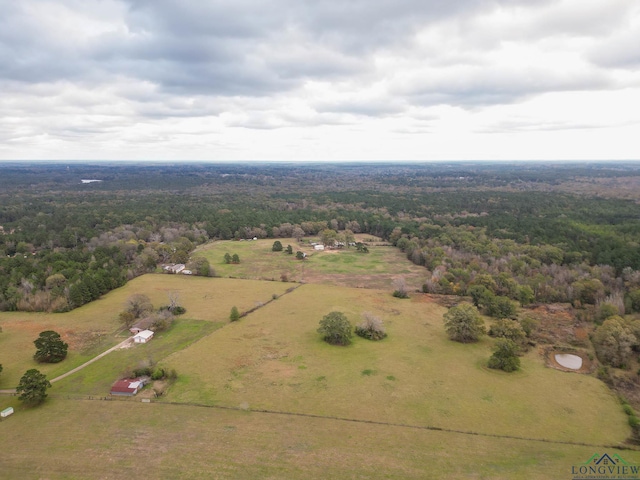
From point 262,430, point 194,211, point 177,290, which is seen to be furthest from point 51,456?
point 194,211

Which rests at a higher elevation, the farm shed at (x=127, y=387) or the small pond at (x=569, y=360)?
the farm shed at (x=127, y=387)

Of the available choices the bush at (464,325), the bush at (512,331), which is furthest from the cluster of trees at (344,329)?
the bush at (512,331)

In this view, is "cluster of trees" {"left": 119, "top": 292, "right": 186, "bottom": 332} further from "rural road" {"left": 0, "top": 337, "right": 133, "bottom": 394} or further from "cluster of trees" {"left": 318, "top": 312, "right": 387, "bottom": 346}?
"cluster of trees" {"left": 318, "top": 312, "right": 387, "bottom": 346}

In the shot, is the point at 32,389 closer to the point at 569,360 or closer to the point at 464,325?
the point at 464,325

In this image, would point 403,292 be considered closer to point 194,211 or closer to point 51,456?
point 51,456

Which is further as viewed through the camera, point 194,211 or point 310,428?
point 194,211

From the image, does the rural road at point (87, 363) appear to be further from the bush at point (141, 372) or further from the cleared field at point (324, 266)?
the cleared field at point (324, 266)
